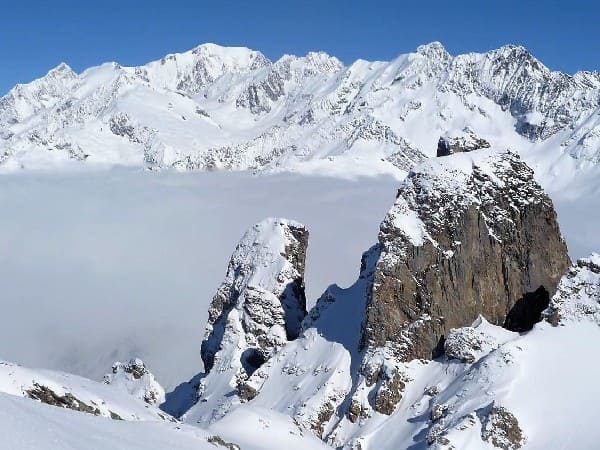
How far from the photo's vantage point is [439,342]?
399 feet

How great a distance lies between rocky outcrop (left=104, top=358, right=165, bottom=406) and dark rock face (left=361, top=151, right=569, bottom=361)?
56.5 meters

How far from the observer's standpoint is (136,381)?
166250mm

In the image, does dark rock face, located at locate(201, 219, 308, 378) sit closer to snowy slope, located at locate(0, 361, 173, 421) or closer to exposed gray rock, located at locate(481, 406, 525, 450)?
exposed gray rock, located at locate(481, 406, 525, 450)

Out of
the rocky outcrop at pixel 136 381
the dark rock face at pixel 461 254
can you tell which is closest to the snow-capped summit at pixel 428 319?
the dark rock face at pixel 461 254

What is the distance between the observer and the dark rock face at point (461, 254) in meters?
121

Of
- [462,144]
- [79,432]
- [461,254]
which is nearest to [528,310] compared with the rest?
[461,254]

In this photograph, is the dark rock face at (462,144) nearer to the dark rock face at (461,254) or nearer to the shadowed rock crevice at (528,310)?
the dark rock face at (461,254)

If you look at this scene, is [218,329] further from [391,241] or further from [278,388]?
[391,241]

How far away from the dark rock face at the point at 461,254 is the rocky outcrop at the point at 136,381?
2224 inches

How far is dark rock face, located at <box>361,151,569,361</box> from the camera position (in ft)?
398

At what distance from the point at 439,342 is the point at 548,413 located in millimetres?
22251

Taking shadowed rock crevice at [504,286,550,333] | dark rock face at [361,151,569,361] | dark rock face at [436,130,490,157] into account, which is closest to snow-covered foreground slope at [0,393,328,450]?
dark rock face at [361,151,569,361]

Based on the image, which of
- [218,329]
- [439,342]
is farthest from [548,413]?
[218,329]

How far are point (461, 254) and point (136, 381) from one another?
7470 cm
